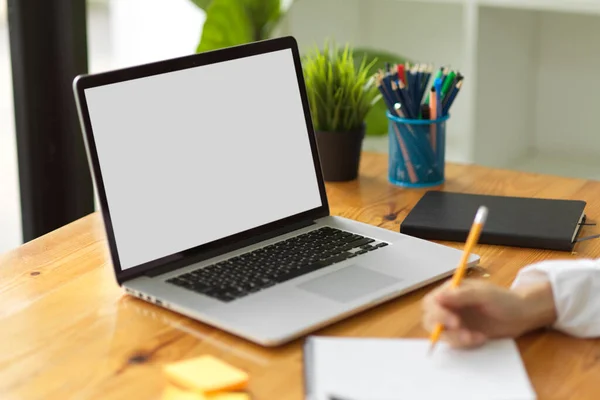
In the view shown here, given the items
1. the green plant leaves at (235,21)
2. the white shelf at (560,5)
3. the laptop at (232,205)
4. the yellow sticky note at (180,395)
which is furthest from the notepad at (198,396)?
the white shelf at (560,5)

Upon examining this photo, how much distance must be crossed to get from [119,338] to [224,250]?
9.5 inches

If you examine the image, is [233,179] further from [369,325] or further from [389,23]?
[389,23]

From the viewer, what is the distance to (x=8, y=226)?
2.95 meters

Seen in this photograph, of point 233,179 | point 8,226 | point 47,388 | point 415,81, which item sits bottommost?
point 8,226

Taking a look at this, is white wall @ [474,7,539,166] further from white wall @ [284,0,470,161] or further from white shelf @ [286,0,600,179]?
white wall @ [284,0,470,161]

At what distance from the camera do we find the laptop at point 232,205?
109 centimetres

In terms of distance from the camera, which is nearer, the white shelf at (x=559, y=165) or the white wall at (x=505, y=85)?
the white wall at (x=505, y=85)

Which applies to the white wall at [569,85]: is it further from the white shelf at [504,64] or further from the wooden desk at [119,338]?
the wooden desk at [119,338]

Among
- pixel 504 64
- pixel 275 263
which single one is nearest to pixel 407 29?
pixel 504 64

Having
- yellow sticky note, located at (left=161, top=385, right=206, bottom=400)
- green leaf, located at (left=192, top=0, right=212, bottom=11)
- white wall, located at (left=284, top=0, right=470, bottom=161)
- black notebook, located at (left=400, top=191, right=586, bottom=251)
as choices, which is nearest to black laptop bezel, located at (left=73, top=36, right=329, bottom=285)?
black notebook, located at (left=400, top=191, right=586, bottom=251)

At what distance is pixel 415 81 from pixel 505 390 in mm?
780

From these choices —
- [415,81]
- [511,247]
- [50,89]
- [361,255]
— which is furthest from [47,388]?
[50,89]

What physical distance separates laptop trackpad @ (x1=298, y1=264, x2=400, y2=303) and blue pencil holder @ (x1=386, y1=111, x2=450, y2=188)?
454mm

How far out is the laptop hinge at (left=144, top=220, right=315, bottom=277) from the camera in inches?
→ 45.8
